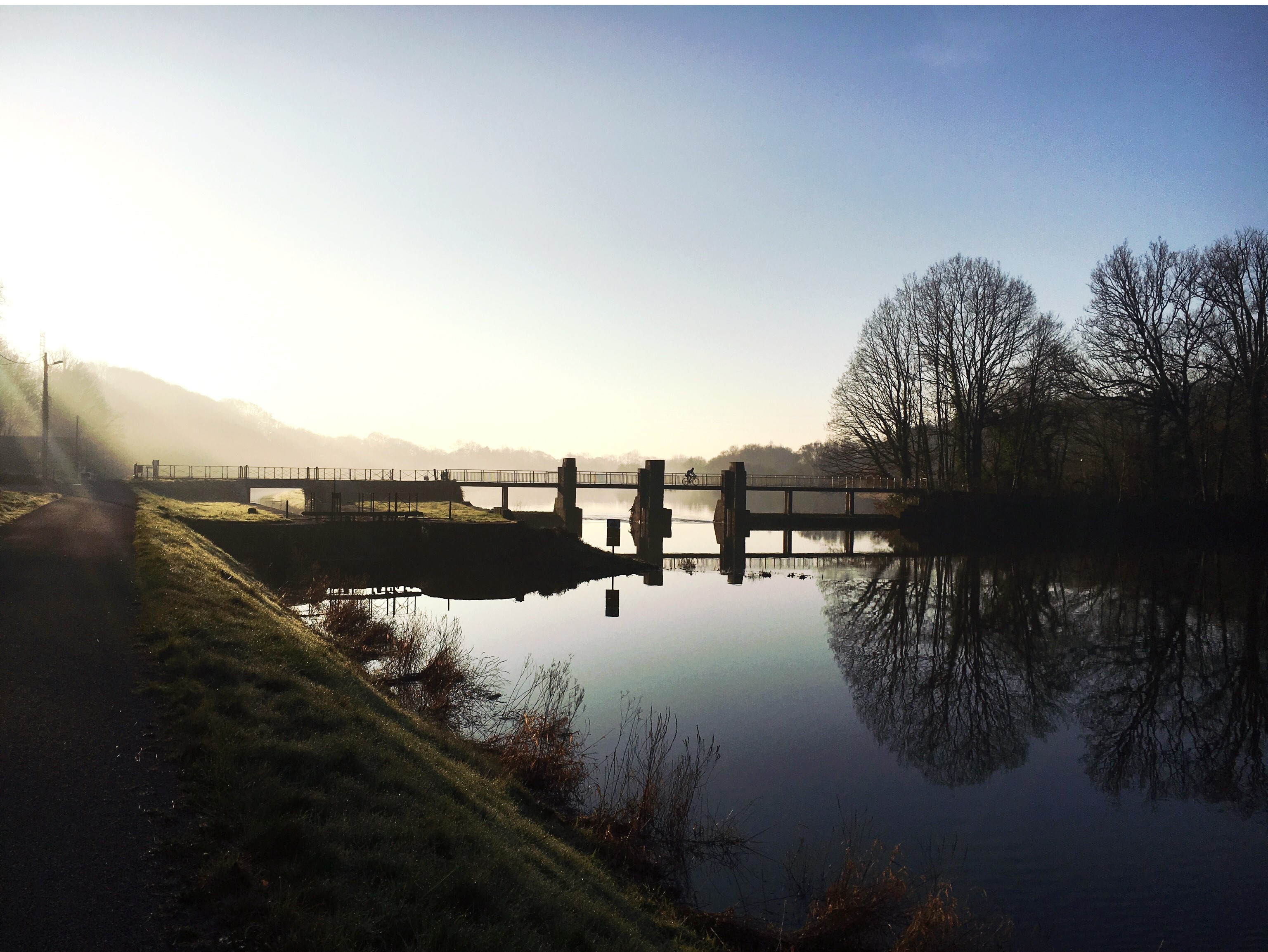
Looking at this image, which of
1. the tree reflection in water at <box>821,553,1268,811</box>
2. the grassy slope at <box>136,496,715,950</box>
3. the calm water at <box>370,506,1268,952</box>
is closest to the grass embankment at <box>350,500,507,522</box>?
the calm water at <box>370,506,1268,952</box>

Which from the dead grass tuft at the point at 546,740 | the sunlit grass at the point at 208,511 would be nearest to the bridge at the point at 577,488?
the sunlit grass at the point at 208,511

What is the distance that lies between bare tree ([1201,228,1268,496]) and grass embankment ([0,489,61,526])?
174 ft

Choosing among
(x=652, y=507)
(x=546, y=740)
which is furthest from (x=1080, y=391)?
(x=546, y=740)

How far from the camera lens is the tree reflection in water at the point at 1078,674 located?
1295 cm

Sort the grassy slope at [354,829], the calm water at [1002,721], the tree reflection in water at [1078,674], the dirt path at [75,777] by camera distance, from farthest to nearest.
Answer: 1. the tree reflection in water at [1078,674]
2. the calm water at [1002,721]
3. the grassy slope at [354,829]
4. the dirt path at [75,777]

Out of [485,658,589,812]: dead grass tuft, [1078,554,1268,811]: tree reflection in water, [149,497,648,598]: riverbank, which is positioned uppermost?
[149,497,648,598]: riverbank

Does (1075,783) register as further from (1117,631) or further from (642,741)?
(1117,631)

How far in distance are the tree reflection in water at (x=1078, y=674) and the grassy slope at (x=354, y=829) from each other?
7109 millimetres

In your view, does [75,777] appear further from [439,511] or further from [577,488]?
[577,488]

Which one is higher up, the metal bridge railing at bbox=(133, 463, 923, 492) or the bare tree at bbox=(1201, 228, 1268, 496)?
the bare tree at bbox=(1201, 228, 1268, 496)

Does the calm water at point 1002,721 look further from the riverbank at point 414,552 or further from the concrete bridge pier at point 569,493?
the concrete bridge pier at point 569,493

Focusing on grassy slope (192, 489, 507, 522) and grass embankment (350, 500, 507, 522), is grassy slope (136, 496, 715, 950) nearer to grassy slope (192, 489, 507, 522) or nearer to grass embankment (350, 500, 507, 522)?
grassy slope (192, 489, 507, 522)

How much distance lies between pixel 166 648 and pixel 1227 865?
490 inches

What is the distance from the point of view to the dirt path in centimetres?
461
